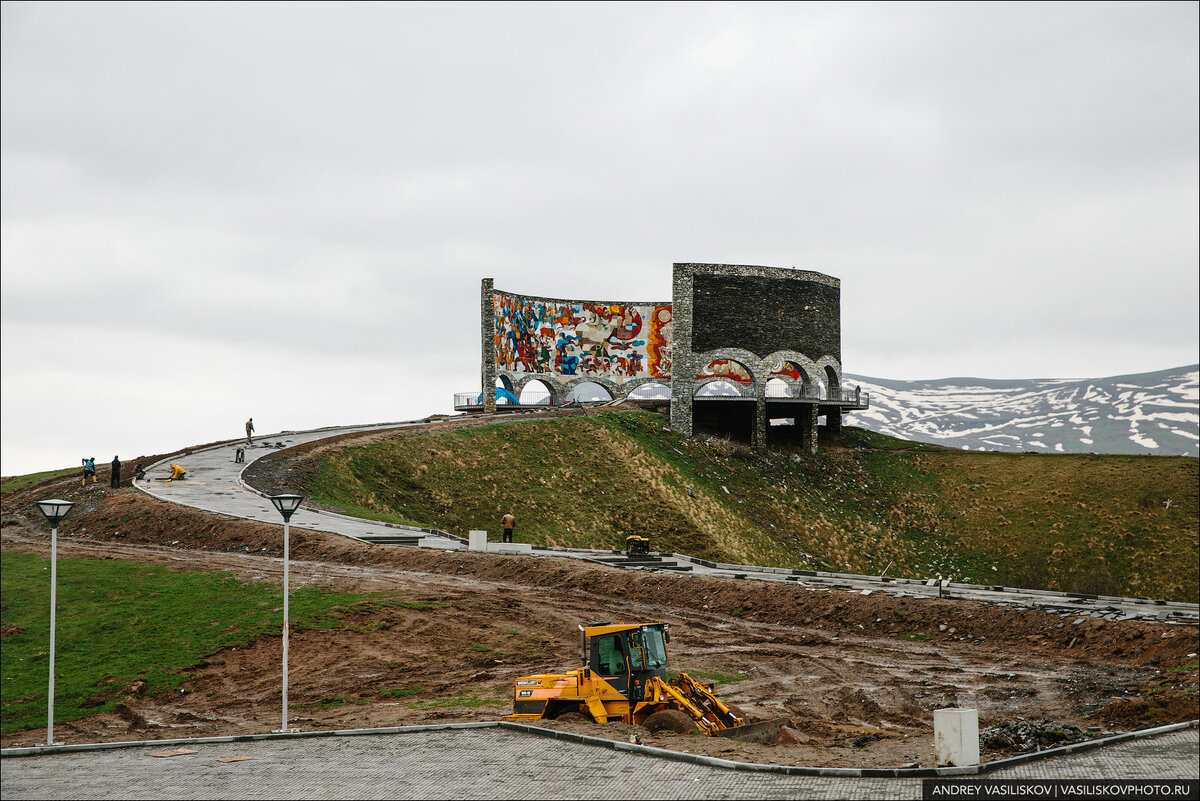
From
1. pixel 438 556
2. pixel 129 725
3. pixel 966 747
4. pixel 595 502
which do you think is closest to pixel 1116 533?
pixel 595 502

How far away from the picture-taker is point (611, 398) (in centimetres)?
7875

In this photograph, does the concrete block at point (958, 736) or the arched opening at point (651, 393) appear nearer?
the concrete block at point (958, 736)

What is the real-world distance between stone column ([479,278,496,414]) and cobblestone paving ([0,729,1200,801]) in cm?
5427

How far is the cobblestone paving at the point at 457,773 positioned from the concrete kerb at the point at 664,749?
0.14 m

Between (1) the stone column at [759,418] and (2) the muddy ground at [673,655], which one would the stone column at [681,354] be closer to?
(1) the stone column at [759,418]

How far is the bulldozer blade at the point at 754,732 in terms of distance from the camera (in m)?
17.3

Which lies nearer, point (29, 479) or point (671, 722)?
point (671, 722)

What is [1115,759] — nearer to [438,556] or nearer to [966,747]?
[966,747]

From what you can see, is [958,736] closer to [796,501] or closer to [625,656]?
[625,656]

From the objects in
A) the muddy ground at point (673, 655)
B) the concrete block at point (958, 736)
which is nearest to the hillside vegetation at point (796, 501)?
the muddy ground at point (673, 655)

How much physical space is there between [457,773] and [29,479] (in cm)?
5180

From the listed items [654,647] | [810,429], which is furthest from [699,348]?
[654,647]

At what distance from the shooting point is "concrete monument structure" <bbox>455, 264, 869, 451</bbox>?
217 ft

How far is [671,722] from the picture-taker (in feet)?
56.5
